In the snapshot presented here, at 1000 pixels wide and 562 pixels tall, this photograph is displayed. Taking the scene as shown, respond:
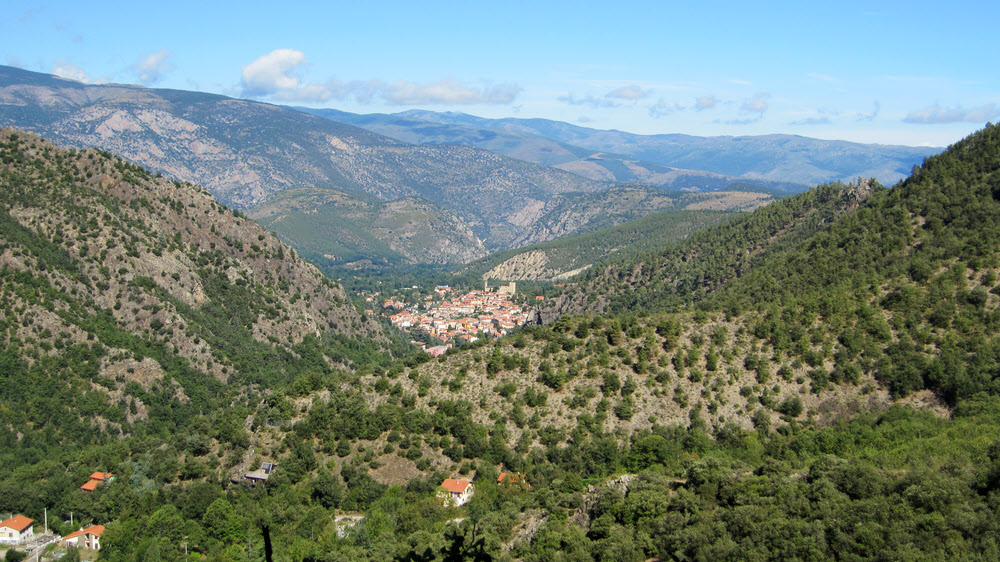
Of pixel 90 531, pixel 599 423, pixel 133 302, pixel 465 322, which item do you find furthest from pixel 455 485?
pixel 465 322

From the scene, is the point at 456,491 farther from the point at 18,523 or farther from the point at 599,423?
the point at 18,523

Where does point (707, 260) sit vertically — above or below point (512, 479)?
above

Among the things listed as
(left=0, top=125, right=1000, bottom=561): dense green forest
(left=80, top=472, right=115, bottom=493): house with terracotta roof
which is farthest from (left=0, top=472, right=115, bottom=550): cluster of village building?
(left=80, top=472, right=115, bottom=493): house with terracotta roof

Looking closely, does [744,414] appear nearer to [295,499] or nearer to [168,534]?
[295,499]

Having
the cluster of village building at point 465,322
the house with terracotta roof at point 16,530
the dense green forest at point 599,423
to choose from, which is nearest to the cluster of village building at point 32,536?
the house with terracotta roof at point 16,530

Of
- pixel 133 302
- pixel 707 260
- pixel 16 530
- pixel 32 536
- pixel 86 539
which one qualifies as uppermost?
pixel 707 260

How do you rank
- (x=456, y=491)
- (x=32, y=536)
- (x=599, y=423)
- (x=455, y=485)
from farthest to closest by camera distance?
(x=599, y=423) < (x=32, y=536) < (x=455, y=485) < (x=456, y=491)

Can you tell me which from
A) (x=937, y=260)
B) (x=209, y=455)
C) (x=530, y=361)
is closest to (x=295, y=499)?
(x=209, y=455)

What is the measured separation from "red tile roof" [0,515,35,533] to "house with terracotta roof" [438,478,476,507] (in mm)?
35780

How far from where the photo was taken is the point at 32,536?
60438 millimetres

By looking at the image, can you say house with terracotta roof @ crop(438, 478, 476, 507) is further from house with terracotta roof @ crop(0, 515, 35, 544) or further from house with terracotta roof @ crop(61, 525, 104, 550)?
house with terracotta roof @ crop(0, 515, 35, 544)

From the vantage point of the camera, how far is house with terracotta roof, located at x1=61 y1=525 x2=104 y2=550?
57.0 m

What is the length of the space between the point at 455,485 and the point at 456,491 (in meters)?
0.77

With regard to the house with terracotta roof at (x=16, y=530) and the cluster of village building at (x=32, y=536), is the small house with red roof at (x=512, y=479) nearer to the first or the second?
the cluster of village building at (x=32, y=536)
